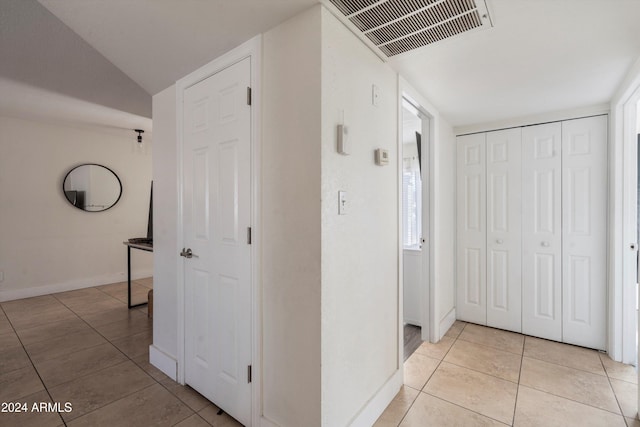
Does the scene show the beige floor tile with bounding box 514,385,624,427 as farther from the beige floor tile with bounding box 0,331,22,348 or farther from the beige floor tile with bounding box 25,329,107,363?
the beige floor tile with bounding box 0,331,22,348

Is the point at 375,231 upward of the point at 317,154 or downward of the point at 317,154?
downward

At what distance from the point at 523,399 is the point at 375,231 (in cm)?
149

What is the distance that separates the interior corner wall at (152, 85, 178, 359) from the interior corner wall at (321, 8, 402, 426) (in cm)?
132

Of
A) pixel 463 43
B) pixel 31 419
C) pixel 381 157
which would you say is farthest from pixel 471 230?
pixel 31 419

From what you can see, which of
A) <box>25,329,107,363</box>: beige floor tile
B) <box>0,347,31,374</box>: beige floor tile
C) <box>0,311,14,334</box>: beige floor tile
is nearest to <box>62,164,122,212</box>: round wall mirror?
<box>0,311,14,334</box>: beige floor tile

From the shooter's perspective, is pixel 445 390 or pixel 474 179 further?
pixel 474 179

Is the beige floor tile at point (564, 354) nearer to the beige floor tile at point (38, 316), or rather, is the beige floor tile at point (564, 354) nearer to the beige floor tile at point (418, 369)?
the beige floor tile at point (418, 369)

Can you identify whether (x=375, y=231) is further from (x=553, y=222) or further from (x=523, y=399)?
(x=553, y=222)

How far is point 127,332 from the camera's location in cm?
294

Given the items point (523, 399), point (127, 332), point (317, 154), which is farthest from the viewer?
point (127, 332)

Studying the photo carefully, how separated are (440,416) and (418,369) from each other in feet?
1.73

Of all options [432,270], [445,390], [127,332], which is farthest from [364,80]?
[127,332]

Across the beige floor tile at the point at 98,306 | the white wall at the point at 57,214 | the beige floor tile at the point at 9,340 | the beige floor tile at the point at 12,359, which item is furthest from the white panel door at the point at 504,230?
the white wall at the point at 57,214

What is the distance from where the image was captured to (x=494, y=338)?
9.31 feet
